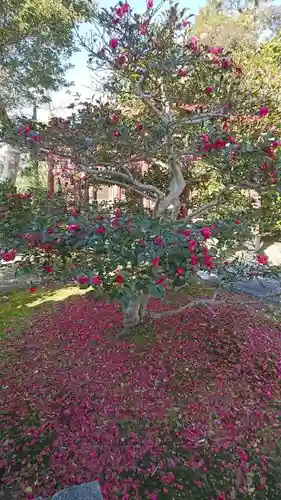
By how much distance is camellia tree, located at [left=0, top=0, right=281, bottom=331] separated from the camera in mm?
1621

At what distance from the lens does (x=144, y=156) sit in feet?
10.6

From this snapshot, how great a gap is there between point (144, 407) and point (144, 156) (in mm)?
2362

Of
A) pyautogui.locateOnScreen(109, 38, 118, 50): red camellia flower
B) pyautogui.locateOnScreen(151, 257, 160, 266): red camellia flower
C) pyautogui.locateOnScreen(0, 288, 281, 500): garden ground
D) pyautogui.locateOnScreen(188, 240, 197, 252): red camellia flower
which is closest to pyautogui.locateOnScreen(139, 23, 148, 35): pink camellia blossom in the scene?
pyautogui.locateOnScreen(109, 38, 118, 50): red camellia flower

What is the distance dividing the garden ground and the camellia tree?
599mm

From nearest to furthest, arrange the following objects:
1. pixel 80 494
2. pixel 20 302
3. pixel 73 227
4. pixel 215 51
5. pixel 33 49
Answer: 1. pixel 80 494
2. pixel 73 227
3. pixel 215 51
4. pixel 20 302
5. pixel 33 49

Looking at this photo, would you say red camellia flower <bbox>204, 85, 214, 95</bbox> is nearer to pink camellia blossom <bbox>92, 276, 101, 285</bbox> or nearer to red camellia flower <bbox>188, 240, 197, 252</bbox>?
red camellia flower <bbox>188, 240, 197, 252</bbox>

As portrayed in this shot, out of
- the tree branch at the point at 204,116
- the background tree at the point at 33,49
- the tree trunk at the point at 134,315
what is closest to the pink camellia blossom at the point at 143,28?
the tree branch at the point at 204,116

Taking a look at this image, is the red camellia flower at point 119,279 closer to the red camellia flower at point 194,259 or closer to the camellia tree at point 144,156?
the camellia tree at point 144,156

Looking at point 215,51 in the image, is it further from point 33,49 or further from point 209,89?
point 33,49

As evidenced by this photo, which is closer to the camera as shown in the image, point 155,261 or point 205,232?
point 155,261

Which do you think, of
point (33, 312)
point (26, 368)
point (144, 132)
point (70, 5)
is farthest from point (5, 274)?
point (70, 5)

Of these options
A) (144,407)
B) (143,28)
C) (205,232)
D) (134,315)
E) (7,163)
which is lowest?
(144,407)

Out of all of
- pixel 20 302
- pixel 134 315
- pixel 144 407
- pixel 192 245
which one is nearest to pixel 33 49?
pixel 20 302

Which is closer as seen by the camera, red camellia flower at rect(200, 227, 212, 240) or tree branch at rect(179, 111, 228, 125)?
red camellia flower at rect(200, 227, 212, 240)
